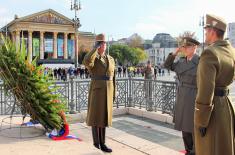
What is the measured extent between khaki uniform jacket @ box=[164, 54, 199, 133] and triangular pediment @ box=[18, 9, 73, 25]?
266 feet

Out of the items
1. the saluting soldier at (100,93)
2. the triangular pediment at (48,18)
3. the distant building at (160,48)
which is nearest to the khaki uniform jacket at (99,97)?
the saluting soldier at (100,93)

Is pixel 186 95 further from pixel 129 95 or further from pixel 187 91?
pixel 129 95

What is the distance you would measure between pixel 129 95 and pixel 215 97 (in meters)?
5.87

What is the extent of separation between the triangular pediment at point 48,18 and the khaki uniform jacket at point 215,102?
82648 mm

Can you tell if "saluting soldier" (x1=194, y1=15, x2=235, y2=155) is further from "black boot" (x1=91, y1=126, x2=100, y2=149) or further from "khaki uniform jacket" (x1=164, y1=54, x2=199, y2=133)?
"black boot" (x1=91, y1=126, x2=100, y2=149)

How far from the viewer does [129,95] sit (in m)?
9.13

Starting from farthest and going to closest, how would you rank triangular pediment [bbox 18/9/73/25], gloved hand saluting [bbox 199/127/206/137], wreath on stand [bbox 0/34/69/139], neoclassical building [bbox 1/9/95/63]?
triangular pediment [bbox 18/9/73/25]
neoclassical building [bbox 1/9/95/63]
wreath on stand [bbox 0/34/69/139]
gloved hand saluting [bbox 199/127/206/137]

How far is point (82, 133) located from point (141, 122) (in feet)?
5.83

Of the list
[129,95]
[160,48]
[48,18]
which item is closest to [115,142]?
[129,95]

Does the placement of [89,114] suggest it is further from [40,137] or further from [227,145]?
[227,145]

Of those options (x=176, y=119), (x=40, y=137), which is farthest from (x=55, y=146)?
(x=176, y=119)

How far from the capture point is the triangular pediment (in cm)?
8308

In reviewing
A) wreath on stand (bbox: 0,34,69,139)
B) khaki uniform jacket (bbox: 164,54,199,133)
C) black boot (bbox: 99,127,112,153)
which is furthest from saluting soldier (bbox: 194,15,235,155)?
wreath on stand (bbox: 0,34,69,139)

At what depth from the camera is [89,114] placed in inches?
210
